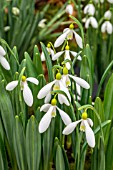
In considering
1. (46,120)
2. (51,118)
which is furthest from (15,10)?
(46,120)

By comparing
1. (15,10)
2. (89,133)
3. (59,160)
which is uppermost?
(15,10)

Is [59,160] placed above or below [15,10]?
below

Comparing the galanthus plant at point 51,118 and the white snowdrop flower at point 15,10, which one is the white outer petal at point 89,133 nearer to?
the galanthus plant at point 51,118

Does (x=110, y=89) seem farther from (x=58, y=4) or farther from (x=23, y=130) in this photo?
(x=58, y=4)

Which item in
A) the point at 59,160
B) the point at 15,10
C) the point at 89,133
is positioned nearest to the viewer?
the point at 89,133

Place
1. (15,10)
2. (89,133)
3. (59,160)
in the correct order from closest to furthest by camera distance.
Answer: (89,133) → (59,160) → (15,10)

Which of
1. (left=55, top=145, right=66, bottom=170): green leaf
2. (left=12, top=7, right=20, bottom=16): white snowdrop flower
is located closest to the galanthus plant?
(left=55, top=145, right=66, bottom=170): green leaf

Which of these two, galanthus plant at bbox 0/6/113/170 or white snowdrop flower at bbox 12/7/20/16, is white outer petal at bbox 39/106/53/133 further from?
white snowdrop flower at bbox 12/7/20/16

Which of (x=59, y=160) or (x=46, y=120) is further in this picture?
(x=59, y=160)

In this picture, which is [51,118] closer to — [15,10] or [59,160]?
[59,160]

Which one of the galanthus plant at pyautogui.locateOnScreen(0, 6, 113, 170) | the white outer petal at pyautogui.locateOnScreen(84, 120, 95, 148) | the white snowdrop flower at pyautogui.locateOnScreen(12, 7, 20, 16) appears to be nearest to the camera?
the white outer petal at pyautogui.locateOnScreen(84, 120, 95, 148)

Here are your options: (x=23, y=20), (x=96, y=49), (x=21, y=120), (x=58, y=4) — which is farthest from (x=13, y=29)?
(x=21, y=120)

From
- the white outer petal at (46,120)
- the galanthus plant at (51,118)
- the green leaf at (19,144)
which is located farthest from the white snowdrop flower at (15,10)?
the white outer petal at (46,120)
